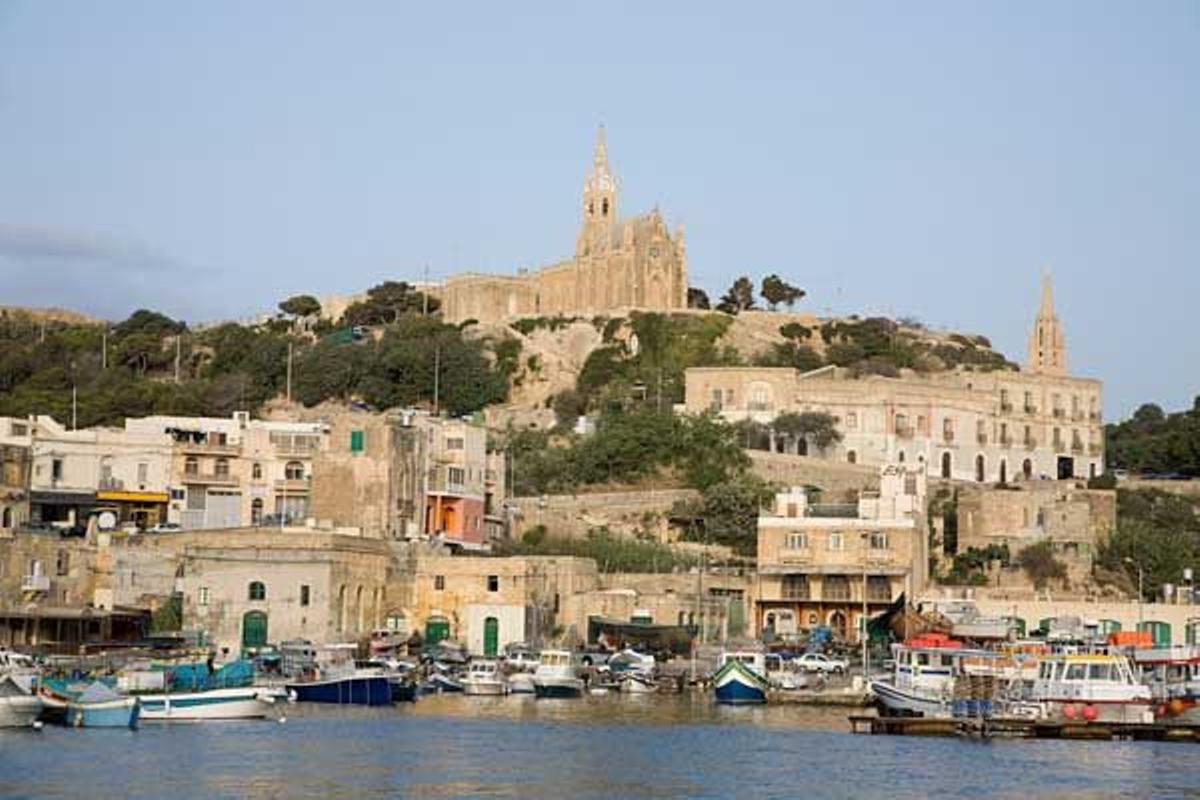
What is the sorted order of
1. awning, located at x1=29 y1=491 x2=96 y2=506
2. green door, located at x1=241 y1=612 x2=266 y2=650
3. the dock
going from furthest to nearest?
awning, located at x1=29 y1=491 x2=96 y2=506, green door, located at x1=241 y1=612 x2=266 y2=650, the dock

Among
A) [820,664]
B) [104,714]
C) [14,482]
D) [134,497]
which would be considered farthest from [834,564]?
[104,714]

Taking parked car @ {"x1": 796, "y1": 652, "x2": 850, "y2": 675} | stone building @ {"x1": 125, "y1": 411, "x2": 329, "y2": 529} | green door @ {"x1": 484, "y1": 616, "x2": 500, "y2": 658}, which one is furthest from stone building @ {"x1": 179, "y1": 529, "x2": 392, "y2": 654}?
stone building @ {"x1": 125, "y1": 411, "x2": 329, "y2": 529}

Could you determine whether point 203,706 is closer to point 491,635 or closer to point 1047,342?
point 491,635

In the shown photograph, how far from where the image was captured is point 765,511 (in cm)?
8181

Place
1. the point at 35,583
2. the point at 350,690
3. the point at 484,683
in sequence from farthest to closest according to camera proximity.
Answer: the point at 35,583 → the point at 484,683 → the point at 350,690

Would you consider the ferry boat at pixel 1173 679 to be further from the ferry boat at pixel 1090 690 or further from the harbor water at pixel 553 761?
the harbor water at pixel 553 761

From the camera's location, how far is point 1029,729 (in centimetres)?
5353

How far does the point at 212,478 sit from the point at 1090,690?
122 ft

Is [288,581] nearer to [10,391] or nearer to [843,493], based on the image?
[843,493]

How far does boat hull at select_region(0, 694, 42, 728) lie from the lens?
50.4m

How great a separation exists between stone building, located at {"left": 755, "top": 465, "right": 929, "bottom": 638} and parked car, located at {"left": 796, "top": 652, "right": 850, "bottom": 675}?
6823 mm

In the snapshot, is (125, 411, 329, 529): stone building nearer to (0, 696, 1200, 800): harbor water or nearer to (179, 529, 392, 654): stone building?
(179, 529, 392, 654): stone building

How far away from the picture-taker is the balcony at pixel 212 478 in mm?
82312

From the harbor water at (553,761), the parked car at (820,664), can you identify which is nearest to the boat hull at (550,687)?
the harbor water at (553,761)
